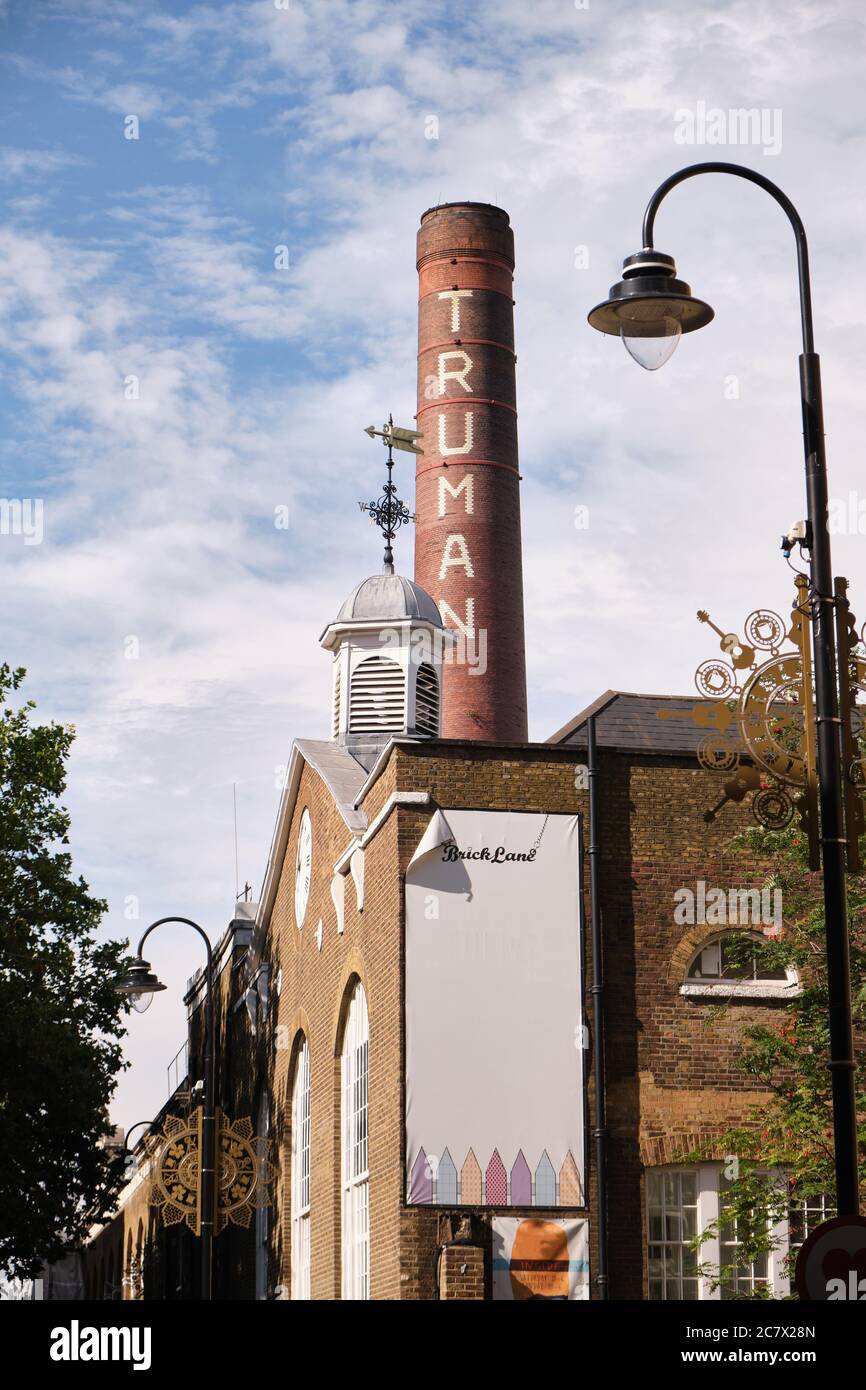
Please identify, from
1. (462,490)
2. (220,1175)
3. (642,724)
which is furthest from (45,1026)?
(462,490)

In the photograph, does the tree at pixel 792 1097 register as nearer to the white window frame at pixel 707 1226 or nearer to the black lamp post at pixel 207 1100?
the white window frame at pixel 707 1226

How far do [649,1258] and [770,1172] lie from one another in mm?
→ 1802

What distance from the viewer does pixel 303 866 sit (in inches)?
1280

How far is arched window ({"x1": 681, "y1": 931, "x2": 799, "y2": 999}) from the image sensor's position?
2339 centimetres

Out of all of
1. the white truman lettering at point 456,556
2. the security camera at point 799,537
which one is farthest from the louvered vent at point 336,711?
the security camera at point 799,537

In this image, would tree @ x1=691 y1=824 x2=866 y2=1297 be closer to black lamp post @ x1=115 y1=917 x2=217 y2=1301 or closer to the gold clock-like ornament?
black lamp post @ x1=115 y1=917 x2=217 y2=1301

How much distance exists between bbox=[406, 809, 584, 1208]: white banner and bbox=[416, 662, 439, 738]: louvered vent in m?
9.47

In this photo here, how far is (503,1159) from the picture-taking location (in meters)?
22.2

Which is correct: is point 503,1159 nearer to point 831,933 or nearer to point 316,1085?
point 316,1085

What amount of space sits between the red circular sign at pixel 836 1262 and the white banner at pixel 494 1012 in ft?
41.6

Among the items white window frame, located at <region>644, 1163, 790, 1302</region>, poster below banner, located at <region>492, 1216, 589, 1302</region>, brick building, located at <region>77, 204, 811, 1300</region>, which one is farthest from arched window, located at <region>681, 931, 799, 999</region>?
poster below banner, located at <region>492, 1216, 589, 1302</region>

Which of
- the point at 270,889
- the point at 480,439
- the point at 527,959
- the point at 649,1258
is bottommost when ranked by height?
the point at 649,1258
